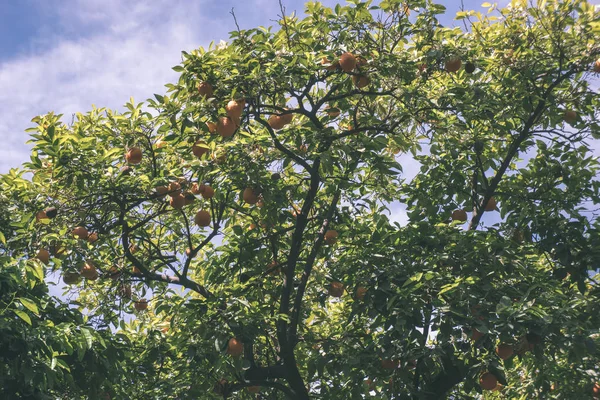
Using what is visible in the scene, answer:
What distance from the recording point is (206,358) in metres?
8.29

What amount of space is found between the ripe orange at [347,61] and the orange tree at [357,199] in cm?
2

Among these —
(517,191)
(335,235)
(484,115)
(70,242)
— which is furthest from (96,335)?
(517,191)

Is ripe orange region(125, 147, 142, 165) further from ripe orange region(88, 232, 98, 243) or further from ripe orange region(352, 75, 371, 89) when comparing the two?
ripe orange region(352, 75, 371, 89)

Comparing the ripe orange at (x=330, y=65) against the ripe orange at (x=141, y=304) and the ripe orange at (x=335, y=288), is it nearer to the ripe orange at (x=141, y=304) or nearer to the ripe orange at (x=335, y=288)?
the ripe orange at (x=335, y=288)

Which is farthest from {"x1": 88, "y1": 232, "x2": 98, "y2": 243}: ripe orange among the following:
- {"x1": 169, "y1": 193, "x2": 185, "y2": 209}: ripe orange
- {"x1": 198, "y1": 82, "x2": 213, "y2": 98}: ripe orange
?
{"x1": 198, "y1": 82, "x2": 213, "y2": 98}: ripe orange

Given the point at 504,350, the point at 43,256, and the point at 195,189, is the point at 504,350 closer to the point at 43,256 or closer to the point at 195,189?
the point at 195,189

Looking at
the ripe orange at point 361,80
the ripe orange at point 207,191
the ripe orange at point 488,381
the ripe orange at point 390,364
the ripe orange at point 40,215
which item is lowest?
the ripe orange at point 488,381

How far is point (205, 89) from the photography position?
23.7ft

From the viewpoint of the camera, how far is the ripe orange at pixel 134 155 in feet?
25.6

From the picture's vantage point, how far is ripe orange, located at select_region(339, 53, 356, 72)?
745 centimetres

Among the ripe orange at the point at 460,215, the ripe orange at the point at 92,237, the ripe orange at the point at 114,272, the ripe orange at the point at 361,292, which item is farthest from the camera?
the ripe orange at the point at 114,272

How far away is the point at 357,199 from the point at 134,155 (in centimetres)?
331

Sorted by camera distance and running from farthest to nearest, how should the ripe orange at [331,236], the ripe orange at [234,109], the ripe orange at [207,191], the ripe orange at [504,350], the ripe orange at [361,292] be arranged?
1. the ripe orange at [331,236]
2. the ripe orange at [361,292]
3. the ripe orange at [207,191]
4. the ripe orange at [504,350]
5. the ripe orange at [234,109]

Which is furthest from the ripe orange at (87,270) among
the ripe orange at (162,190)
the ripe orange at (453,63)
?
the ripe orange at (453,63)
